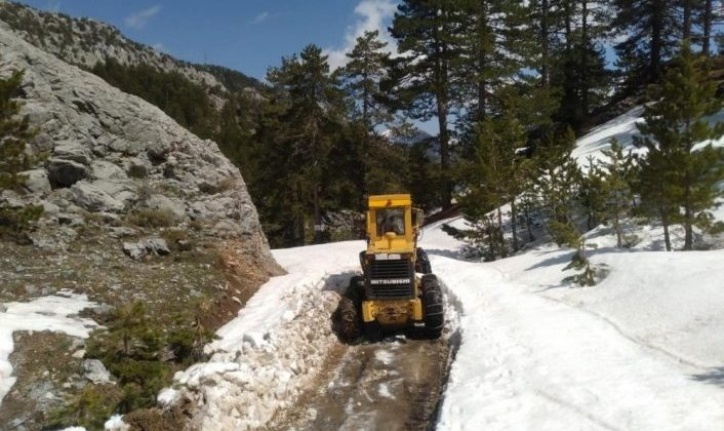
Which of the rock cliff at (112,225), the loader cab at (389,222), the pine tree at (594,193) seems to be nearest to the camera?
the rock cliff at (112,225)

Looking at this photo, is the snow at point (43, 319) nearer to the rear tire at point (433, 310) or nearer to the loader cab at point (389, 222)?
the loader cab at point (389, 222)

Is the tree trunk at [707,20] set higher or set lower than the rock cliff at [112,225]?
higher

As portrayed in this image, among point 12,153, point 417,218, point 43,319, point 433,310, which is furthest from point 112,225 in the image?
point 433,310

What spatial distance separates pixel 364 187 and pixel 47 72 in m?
19.9

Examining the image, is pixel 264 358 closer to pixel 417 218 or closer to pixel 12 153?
pixel 417 218

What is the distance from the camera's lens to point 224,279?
1444 cm

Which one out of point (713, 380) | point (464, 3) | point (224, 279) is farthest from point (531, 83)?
point (713, 380)

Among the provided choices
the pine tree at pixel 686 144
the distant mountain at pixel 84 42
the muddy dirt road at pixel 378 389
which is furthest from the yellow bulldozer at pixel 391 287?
the distant mountain at pixel 84 42

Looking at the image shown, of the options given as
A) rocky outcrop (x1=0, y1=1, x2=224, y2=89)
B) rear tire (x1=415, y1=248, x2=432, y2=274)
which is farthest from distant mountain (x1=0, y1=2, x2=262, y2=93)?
rear tire (x1=415, y1=248, x2=432, y2=274)

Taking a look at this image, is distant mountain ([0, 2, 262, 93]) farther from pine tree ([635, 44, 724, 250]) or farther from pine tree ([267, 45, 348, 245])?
pine tree ([635, 44, 724, 250])

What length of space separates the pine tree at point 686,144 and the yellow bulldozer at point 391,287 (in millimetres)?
7738

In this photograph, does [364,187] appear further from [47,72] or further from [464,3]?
[47,72]

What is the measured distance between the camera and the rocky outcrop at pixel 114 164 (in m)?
15.2

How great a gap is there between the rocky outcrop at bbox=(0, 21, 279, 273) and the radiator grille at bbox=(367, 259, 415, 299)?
5889 millimetres
